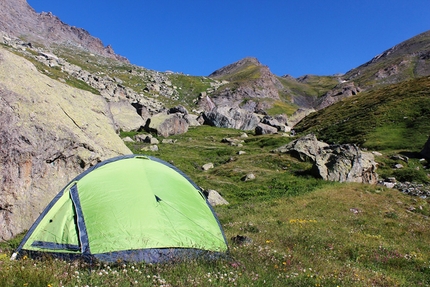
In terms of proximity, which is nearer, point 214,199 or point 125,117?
point 214,199

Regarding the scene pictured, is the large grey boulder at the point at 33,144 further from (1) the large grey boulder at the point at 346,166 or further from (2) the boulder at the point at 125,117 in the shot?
(2) the boulder at the point at 125,117

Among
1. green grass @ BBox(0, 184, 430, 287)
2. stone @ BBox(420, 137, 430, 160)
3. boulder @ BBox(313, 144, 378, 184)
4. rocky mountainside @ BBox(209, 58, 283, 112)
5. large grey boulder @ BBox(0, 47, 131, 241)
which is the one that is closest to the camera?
green grass @ BBox(0, 184, 430, 287)

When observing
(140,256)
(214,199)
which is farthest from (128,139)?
(140,256)

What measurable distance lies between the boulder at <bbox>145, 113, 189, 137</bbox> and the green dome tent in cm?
4270

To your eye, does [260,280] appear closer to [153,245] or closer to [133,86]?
[153,245]

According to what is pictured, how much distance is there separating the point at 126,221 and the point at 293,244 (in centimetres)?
618

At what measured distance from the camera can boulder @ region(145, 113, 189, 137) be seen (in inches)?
2110

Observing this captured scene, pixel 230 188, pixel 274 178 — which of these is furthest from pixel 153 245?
pixel 274 178

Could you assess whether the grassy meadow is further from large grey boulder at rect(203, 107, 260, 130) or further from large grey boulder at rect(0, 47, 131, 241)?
large grey boulder at rect(203, 107, 260, 130)

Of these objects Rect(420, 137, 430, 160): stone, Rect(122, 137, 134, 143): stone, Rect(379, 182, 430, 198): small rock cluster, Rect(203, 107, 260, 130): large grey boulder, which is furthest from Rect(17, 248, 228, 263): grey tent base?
Rect(203, 107, 260, 130): large grey boulder

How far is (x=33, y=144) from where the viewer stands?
13070 millimetres

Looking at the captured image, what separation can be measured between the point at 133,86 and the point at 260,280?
136838 mm

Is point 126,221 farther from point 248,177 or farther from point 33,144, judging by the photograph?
point 248,177

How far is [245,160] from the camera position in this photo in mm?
35625
